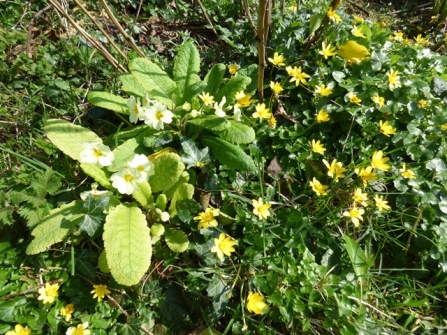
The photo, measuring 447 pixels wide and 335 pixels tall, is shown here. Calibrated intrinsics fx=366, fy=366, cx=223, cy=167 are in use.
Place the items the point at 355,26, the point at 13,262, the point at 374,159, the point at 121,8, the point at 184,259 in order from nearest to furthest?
the point at 13,262 < the point at 184,259 < the point at 374,159 < the point at 355,26 < the point at 121,8

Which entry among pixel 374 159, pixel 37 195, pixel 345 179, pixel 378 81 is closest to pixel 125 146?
pixel 37 195

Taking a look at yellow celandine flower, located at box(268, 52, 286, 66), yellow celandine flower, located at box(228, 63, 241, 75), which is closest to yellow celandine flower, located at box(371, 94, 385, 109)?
yellow celandine flower, located at box(268, 52, 286, 66)

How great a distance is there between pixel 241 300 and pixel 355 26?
6.38 ft

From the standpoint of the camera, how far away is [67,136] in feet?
6.53

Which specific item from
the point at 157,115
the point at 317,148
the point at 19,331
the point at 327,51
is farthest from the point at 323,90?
the point at 19,331

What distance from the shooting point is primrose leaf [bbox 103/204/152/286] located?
1630 mm

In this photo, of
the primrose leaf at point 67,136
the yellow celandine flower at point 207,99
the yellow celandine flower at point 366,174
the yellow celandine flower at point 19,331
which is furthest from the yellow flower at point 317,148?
the yellow celandine flower at point 19,331

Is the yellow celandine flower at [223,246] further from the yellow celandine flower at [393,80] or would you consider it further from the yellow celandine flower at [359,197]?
the yellow celandine flower at [393,80]

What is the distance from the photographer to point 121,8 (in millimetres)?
3191

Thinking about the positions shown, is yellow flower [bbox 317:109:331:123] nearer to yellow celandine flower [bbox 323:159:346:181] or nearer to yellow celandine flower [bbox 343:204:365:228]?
yellow celandine flower [bbox 323:159:346:181]

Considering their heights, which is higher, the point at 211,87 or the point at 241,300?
the point at 211,87

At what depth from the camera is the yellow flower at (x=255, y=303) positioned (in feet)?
5.42

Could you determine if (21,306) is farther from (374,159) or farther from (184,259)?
(374,159)

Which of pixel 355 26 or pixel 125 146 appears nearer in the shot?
pixel 125 146
